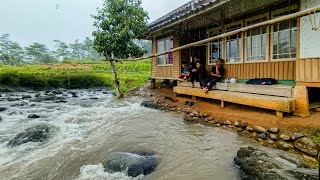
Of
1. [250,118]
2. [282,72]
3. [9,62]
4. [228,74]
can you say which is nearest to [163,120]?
[250,118]

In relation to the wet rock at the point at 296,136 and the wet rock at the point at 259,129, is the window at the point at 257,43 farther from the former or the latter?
the wet rock at the point at 296,136

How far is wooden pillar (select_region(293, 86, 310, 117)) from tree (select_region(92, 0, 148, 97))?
8801 millimetres

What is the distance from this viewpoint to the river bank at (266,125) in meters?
5.33

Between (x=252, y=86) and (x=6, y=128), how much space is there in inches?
358

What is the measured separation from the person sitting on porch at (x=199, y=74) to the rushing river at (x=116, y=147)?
2.13 meters

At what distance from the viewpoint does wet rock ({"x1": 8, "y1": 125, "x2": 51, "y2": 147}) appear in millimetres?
6722

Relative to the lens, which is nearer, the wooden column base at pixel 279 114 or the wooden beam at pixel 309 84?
the wooden beam at pixel 309 84

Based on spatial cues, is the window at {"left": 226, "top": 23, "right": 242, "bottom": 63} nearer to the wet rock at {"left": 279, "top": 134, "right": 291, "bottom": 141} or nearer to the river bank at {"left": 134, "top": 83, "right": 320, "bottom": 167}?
the river bank at {"left": 134, "top": 83, "right": 320, "bottom": 167}

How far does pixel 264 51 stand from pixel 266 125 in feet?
11.4

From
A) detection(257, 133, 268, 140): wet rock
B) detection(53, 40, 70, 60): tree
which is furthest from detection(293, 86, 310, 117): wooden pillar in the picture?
detection(53, 40, 70, 60): tree

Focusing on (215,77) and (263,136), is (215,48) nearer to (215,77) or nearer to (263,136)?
(215,77)

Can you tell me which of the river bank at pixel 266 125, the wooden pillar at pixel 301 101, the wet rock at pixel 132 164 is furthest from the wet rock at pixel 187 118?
the wooden pillar at pixel 301 101

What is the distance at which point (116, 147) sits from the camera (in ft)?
20.6

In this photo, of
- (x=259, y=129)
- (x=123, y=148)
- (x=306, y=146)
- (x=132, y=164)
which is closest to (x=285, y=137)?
(x=306, y=146)
